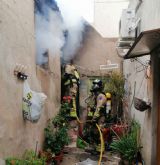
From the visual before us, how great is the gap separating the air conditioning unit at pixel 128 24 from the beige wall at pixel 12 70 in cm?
267

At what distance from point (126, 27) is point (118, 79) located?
4241mm

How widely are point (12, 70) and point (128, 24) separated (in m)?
4.05

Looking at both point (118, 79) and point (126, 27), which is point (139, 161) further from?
point (118, 79)

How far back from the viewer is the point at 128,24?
7.45 metres

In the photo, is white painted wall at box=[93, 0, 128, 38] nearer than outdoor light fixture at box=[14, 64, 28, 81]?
No

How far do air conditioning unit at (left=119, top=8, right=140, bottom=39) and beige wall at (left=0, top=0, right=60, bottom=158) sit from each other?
267cm

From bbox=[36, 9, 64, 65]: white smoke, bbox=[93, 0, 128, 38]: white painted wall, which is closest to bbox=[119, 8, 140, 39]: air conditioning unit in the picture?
bbox=[36, 9, 64, 65]: white smoke

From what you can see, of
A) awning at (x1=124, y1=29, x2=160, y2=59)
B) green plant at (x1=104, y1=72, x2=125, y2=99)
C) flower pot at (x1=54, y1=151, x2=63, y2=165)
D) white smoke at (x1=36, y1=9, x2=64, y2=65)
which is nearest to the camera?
awning at (x1=124, y1=29, x2=160, y2=59)

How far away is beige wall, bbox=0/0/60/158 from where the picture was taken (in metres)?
4.24

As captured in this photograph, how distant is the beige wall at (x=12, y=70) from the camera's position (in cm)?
424

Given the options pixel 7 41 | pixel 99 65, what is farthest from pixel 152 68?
pixel 99 65

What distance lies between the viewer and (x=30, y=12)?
234 inches

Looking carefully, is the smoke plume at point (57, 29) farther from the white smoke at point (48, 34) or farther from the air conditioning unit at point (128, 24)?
the air conditioning unit at point (128, 24)

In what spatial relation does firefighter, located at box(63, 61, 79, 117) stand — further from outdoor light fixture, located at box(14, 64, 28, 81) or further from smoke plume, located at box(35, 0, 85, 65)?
outdoor light fixture, located at box(14, 64, 28, 81)
